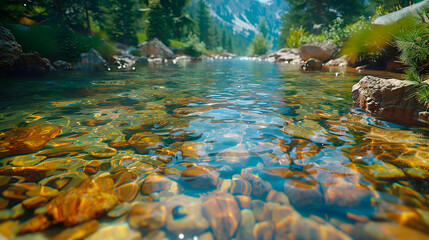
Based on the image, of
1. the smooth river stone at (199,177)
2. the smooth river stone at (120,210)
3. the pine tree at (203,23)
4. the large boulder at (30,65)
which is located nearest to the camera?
the smooth river stone at (120,210)

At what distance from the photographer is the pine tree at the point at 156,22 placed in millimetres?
28359

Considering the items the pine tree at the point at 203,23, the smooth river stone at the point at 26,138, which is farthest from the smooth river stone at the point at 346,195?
the pine tree at the point at 203,23

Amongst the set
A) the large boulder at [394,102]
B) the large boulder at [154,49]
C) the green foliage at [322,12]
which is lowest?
the large boulder at [394,102]

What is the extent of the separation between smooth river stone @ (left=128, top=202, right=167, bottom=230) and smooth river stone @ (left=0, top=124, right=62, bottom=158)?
5.56 feet

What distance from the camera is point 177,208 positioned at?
1426 mm

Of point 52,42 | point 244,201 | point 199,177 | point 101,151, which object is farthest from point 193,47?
point 244,201

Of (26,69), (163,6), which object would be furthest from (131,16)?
(26,69)

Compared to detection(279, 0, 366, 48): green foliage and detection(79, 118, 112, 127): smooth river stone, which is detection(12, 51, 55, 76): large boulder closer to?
detection(79, 118, 112, 127): smooth river stone

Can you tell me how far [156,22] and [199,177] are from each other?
104 feet

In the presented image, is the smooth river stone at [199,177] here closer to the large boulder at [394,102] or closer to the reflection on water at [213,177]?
the reflection on water at [213,177]

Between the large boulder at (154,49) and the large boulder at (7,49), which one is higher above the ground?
the large boulder at (154,49)

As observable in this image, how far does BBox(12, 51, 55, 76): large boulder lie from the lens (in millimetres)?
8820

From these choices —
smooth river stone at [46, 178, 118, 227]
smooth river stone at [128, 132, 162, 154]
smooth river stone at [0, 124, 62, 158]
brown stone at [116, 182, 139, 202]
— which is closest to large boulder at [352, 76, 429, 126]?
smooth river stone at [128, 132, 162, 154]

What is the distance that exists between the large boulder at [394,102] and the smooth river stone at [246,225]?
3.00m
